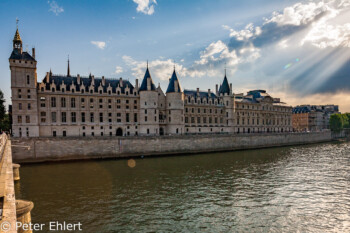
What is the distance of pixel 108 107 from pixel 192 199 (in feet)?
134

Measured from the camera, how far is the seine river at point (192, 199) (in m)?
16.2

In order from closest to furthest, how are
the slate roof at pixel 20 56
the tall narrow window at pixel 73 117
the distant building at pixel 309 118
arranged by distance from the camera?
the slate roof at pixel 20 56 → the tall narrow window at pixel 73 117 → the distant building at pixel 309 118

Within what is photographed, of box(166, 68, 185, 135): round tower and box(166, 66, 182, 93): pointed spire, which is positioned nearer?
box(166, 68, 185, 135): round tower

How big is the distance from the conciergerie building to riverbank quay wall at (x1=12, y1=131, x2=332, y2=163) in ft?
26.1

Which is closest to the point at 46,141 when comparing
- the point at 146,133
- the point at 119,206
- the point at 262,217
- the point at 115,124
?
the point at 115,124

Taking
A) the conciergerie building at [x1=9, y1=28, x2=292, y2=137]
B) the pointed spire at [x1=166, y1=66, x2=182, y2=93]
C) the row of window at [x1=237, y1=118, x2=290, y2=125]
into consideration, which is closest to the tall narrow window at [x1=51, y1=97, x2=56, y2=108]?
the conciergerie building at [x1=9, y1=28, x2=292, y2=137]

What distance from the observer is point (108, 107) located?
57.3 metres

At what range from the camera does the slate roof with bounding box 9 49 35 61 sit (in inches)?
1852

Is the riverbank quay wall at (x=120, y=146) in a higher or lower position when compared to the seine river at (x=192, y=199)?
higher

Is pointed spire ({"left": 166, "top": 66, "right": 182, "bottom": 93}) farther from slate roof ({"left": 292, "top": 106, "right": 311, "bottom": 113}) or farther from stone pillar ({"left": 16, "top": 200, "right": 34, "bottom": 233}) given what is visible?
slate roof ({"left": 292, "top": 106, "right": 311, "bottom": 113})

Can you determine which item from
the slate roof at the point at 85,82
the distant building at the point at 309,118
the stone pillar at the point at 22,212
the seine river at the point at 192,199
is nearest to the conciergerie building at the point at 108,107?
the slate roof at the point at 85,82

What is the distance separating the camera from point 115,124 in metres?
57.6

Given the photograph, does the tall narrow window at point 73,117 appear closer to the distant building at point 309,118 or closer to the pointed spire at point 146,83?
the pointed spire at point 146,83

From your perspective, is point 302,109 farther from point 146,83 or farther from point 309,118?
point 146,83
